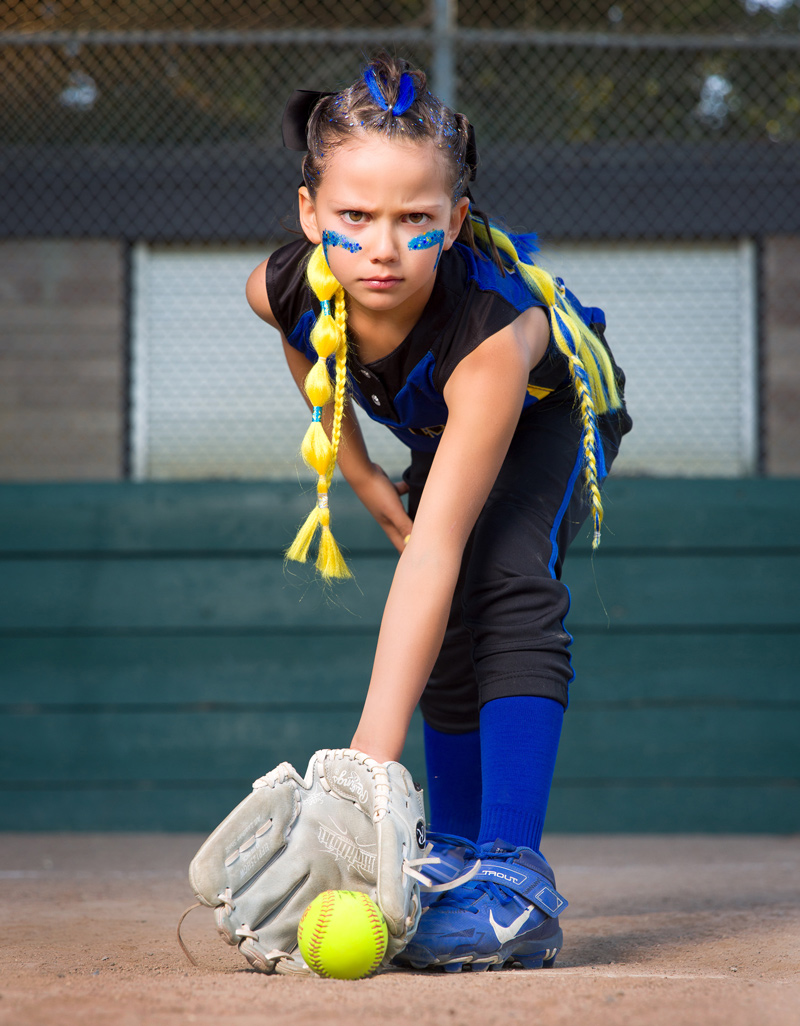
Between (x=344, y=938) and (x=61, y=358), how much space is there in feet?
10.9

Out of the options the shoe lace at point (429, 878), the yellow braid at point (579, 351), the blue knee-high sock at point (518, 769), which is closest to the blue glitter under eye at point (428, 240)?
the yellow braid at point (579, 351)

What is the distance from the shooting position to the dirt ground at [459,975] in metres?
1.07

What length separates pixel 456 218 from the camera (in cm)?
157

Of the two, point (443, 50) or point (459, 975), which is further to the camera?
point (443, 50)

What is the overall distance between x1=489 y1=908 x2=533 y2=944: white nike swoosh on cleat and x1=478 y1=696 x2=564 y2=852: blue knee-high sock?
0.12 metres

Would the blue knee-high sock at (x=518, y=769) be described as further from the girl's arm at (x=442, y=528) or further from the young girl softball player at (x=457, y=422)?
the girl's arm at (x=442, y=528)

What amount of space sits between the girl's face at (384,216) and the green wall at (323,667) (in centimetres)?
196

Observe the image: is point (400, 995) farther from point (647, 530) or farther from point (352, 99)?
point (647, 530)

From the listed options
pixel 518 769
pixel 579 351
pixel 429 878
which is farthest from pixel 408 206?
pixel 429 878

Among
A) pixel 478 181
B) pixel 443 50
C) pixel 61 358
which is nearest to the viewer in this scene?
pixel 443 50

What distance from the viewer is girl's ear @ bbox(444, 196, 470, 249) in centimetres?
154

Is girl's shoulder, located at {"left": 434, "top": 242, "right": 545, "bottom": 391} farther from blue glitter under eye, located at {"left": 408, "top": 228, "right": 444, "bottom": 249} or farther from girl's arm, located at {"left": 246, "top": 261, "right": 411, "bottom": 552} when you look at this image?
girl's arm, located at {"left": 246, "top": 261, "right": 411, "bottom": 552}

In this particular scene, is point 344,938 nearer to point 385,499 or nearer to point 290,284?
point 385,499

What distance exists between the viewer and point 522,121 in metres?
3.91
